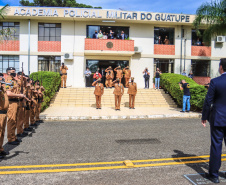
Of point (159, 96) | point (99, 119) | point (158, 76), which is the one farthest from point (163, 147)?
point (158, 76)

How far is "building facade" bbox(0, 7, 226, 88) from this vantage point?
2200 cm

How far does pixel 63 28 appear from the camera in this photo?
897 inches

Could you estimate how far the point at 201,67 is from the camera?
81.3 ft

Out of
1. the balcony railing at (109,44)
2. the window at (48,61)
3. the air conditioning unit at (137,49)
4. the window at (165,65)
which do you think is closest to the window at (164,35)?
the window at (165,65)

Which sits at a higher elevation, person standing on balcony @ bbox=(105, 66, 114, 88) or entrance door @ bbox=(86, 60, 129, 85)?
entrance door @ bbox=(86, 60, 129, 85)

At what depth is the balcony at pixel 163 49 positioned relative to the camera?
78.2 ft

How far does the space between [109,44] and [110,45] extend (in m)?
0.14

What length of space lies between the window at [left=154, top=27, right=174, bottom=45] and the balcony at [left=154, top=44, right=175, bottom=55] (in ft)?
1.62

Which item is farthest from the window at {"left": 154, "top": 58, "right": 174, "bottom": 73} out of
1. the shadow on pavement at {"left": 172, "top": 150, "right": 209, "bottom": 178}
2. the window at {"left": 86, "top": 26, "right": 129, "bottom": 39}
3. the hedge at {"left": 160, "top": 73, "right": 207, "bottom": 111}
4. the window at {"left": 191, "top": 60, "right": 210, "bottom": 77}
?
the shadow on pavement at {"left": 172, "top": 150, "right": 209, "bottom": 178}

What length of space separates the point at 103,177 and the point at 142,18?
20413mm

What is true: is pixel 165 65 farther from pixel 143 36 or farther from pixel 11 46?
pixel 11 46

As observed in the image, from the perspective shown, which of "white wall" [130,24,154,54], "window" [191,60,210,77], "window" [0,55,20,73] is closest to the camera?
"window" [0,55,20,73]

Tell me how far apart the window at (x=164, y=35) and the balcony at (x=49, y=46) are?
9903 mm

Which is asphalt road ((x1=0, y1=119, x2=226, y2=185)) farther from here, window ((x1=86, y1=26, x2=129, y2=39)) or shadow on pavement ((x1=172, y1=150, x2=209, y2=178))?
window ((x1=86, y1=26, x2=129, y2=39))
